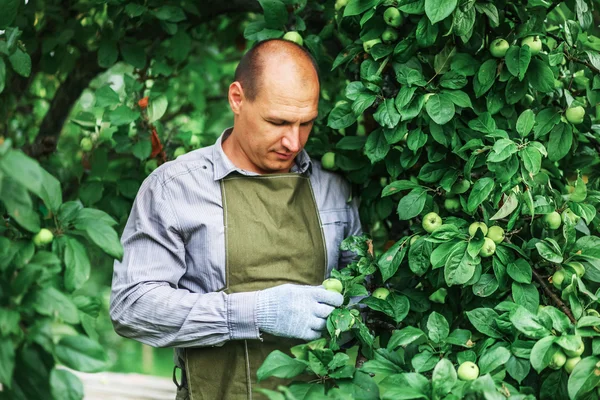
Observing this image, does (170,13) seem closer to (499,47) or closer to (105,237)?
(499,47)

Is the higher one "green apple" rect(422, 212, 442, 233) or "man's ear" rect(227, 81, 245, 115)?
"man's ear" rect(227, 81, 245, 115)

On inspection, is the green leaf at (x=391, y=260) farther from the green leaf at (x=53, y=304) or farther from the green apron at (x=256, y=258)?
the green leaf at (x=53, y=304)

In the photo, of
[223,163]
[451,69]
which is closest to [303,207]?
[223,163]

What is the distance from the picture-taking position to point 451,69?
2268 millimetres

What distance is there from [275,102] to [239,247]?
1.51 ft

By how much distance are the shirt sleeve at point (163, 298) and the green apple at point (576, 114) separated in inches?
43.9

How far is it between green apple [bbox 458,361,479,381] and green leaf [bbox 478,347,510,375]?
0.02 m

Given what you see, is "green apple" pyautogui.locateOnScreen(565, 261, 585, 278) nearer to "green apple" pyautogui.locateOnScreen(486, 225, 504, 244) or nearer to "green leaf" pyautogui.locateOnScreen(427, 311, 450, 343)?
"green apple" pyautogui.locateOnScreen(486, 225, 504, 244)

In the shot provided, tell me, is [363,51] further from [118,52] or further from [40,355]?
[40,355]

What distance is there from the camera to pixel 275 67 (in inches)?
93.5

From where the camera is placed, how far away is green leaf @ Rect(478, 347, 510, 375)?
1841 millimetres

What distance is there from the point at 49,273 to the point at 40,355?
17 cm

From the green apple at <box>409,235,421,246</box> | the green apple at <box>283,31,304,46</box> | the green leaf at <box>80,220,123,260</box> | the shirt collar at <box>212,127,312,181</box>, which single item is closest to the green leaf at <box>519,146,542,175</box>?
the green apple at <box>409,235,421,246</box>

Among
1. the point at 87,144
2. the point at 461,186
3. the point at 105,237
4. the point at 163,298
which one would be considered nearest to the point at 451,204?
the point at 461,186
